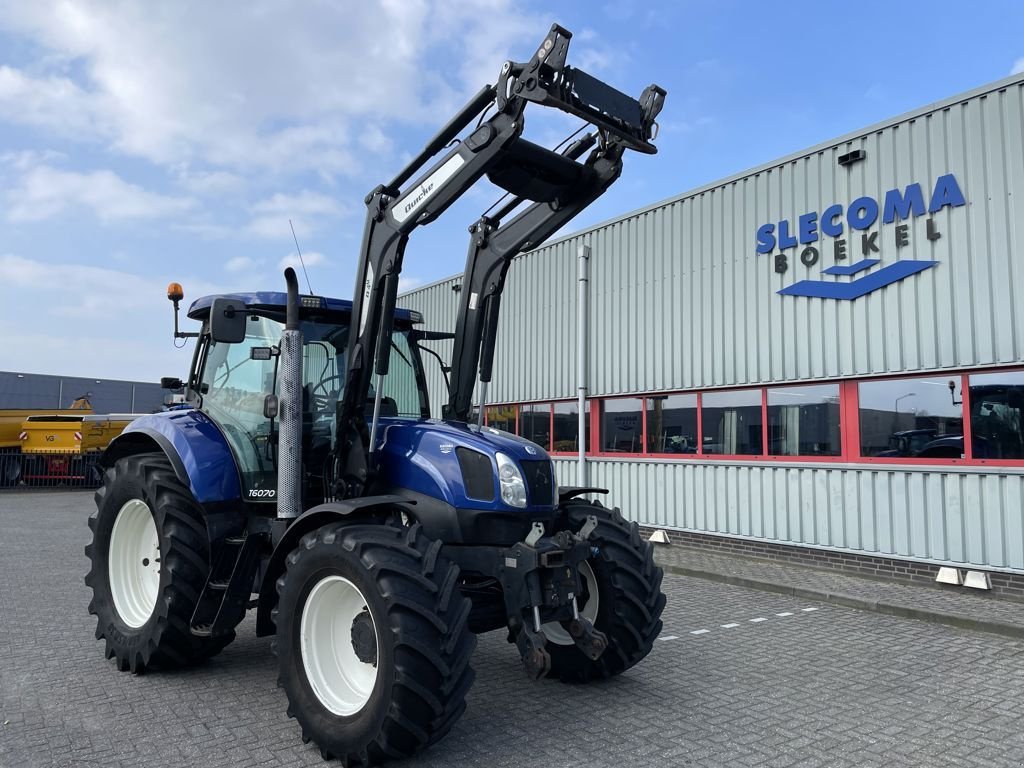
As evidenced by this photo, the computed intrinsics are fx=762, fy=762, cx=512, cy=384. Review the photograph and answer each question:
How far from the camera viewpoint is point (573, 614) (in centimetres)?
412

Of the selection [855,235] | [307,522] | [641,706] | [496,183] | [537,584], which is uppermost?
[855,235]

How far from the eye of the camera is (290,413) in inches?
174

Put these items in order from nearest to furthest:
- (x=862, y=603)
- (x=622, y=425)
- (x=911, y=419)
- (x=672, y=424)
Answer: (x=862, y=603)
(x=911, y=419)
(x=672, y=424)
(x=622, y=425)

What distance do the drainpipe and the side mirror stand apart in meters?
8.29

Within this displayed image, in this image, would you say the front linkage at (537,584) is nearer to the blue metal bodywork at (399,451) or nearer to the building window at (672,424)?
the blue metal bodywork at (399,451)

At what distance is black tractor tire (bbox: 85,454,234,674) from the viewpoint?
4684 mm

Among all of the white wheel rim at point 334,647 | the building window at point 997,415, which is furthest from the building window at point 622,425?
the white wheel rim at point 334,647

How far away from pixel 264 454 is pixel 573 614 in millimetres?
2240

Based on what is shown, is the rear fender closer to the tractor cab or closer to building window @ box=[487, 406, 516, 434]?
the tractor cab

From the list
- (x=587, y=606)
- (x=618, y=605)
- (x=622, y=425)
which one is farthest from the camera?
(x=622, y=425)

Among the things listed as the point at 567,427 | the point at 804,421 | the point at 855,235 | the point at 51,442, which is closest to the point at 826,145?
the point at 855,235

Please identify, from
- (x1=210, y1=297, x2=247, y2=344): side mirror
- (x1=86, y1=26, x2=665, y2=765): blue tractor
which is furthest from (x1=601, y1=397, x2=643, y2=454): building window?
(x1=210, y1=297, x2=247, y2=344): side mirror

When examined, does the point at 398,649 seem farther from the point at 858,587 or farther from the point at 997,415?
the point at 997,415

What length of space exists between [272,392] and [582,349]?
7.96 meters
